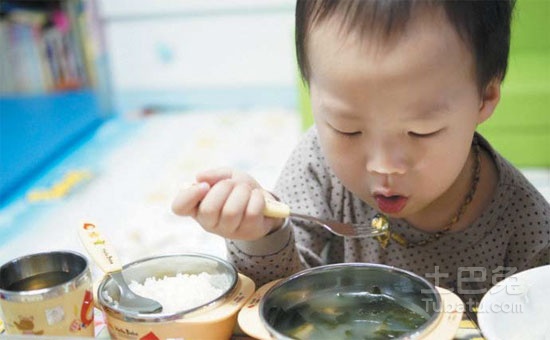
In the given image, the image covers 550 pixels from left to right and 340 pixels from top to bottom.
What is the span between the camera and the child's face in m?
0.53

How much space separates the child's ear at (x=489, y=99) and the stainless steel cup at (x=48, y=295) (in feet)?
1.31

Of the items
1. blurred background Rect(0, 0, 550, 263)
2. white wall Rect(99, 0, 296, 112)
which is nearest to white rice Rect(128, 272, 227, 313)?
blurred background Rect(0, 0, 550, 263)

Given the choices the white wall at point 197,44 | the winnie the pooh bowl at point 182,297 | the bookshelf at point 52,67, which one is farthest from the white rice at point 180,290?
the white wall at point 197,44

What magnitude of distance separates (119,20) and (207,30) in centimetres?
44

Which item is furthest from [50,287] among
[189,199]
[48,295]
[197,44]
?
[197,44]

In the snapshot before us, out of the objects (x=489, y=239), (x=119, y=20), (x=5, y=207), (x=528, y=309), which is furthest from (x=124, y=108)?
(x=528, y=309)

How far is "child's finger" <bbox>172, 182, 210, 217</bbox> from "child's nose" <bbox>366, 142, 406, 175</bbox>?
0.15 m

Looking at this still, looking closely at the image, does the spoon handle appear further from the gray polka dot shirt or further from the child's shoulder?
the child's shoulder

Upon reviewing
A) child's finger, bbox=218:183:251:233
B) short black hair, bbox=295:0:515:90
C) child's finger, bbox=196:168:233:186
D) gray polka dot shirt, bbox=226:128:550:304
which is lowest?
gray polka dot shirt, bbox=226:128:550:304

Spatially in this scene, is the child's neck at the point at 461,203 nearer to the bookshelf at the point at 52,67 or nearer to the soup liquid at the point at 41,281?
the soup liquid at the point at 41,281

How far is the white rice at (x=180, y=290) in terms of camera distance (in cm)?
55

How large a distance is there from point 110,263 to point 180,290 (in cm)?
7

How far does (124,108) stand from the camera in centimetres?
328

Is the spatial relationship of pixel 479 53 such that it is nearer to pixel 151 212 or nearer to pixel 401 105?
pixel 401 105
